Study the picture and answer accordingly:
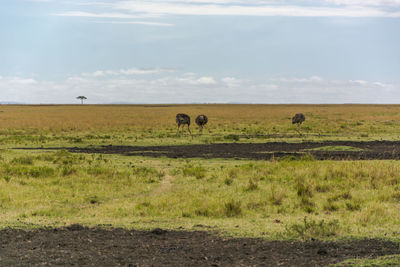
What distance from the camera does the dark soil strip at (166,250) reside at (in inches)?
322

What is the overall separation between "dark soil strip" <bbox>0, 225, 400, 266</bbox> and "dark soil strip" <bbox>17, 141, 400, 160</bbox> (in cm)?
1428

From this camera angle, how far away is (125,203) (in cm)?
1355

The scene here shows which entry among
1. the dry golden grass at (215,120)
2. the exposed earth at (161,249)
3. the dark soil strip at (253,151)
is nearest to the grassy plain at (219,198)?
the exposed earth at (161,249)

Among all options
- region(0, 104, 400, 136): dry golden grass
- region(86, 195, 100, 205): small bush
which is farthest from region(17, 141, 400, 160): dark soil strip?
region(0, 104, 400, 136): dry golden grass

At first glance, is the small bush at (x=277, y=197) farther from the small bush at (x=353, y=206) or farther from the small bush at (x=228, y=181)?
the small bush at (x=228, y=181)

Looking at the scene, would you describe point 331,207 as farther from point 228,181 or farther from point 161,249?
point 161,249

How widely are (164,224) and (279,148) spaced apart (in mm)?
19068

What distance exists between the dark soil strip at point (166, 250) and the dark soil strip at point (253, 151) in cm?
1428

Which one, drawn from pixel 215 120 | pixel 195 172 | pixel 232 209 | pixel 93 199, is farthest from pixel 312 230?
pixel 215 120

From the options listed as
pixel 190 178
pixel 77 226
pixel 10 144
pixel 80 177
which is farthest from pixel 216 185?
pixel 10 144

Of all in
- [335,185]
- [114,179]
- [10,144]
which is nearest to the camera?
[335,185]

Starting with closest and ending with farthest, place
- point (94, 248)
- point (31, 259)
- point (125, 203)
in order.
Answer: point (31, 259)
point (94, 248)
point (125, 203)

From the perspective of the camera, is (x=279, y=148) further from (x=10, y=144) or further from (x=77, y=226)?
(x=77, y=226)

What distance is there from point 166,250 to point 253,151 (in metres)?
19.2
